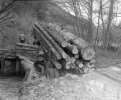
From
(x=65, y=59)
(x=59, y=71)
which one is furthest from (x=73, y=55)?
(x=59, y=71)

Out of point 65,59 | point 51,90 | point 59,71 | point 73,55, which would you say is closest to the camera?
point 51,90

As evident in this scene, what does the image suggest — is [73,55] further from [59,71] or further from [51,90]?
[51,90]

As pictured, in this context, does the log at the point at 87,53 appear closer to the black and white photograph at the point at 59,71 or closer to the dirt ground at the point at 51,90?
the black and white photograph at the point at 59,71

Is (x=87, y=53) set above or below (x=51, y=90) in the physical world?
above

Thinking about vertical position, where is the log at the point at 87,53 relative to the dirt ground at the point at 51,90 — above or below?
above

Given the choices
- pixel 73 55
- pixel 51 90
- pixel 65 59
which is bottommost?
pixel 51 90

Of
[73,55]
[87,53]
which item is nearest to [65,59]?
[73,55]

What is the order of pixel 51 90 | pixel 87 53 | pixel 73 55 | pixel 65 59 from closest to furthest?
pixel 51 90
pixel 65 59
pixel 87 53
pixel 73 55

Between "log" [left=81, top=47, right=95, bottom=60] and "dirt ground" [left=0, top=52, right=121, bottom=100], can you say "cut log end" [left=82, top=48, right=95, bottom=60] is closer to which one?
"log" [left=81, top=47, right=95, bottom=60]

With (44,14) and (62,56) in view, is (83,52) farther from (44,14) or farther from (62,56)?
(44,14)

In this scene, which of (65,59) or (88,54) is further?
(88,54)

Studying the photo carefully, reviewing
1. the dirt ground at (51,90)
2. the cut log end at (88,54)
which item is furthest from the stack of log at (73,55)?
the dirt ground at (51,90)

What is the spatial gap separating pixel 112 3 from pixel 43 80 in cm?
768

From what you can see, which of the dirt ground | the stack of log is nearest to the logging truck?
the stack of log
